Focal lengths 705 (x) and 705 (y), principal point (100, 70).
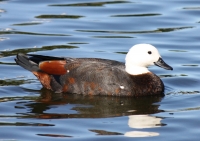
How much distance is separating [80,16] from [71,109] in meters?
8.00

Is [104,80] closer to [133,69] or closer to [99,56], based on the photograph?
[133,69]

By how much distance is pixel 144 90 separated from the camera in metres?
12.7

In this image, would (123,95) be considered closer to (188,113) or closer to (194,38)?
(188,113)

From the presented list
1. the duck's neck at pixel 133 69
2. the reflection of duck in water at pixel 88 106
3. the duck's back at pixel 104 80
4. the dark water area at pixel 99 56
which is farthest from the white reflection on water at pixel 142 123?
the duck's neck at pixel 133 69

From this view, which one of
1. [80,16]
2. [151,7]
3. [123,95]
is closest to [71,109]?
[123,95]

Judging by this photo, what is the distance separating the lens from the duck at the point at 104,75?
1252cm

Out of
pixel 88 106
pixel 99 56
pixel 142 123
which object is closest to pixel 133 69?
pixel 88 106

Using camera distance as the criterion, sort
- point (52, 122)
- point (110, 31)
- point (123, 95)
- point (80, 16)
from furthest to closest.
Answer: point (80, 16) → point (110, 31) → point (123, 95) → point (52, 122)

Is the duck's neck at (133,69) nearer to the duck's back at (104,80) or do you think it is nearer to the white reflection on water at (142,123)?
the duck's back at (104,80)

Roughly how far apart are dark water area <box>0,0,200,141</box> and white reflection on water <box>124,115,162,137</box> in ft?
0.05

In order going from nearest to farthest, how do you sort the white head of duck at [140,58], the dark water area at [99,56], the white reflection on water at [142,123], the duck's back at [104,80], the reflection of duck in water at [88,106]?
the white reflection on water at [142,123] → the dark water area at [99,56] → the reflection of duck in water at [88,106] → the duck's back at [104,80] → the white head of duck at [140,58]

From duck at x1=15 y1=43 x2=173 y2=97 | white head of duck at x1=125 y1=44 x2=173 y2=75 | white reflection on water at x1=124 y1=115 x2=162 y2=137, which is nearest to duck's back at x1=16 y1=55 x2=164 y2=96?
duck at x1=15 y1=43 x2=173 y2=97

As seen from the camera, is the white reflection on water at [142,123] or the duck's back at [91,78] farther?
the duck's back at [91,78]

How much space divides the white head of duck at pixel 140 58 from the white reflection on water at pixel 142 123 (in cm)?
169
